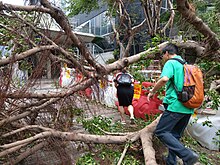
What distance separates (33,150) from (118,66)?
1947 millimetres

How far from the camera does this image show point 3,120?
3.09 m

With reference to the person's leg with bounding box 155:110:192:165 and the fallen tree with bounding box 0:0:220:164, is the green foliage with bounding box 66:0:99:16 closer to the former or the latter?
the fallen tree with bounding box 0:0:220:164

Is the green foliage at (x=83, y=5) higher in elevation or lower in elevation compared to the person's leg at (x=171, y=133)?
higher

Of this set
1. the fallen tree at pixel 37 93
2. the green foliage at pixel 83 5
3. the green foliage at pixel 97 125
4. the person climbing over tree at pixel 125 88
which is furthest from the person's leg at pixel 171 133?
the green foliage at pixel 83 5

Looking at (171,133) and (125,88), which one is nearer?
(171,133)

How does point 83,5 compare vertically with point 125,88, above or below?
above

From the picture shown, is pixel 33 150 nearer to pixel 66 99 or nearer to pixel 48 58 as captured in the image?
pixel 66 99

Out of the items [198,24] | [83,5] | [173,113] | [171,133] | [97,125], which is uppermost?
[83,5]

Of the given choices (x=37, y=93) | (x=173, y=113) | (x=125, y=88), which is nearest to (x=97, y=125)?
(x=37, y=93)

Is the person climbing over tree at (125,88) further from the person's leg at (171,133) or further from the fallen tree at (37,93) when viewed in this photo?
the person's leg at (171,133)

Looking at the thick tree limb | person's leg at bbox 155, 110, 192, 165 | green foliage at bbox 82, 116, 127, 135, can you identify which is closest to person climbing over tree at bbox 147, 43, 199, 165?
person's leg at bbox 155, 110, 192, 165

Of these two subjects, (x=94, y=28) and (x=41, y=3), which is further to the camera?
(x=94, y=28)

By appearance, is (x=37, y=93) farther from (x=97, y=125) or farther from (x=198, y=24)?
(x=198, y=24)

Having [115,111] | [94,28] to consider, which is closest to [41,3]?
[115,111]
